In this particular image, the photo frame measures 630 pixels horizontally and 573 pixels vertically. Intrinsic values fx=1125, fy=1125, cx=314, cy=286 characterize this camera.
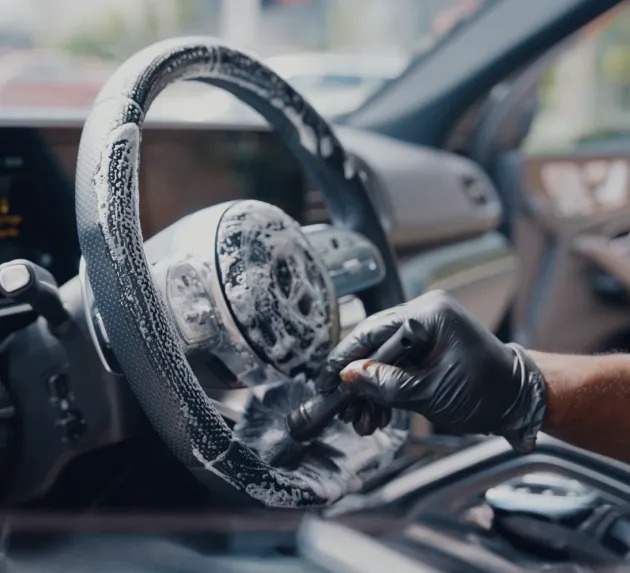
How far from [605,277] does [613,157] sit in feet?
1.19

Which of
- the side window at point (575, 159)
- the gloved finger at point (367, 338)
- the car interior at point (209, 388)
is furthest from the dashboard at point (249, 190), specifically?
the gloved finger at point (367, 338)

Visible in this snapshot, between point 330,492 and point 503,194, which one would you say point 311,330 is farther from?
point 503,194

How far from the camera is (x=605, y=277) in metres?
3.25

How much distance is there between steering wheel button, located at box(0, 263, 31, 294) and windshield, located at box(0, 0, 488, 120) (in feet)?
0.90

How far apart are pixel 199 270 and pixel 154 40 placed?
0.95 ft

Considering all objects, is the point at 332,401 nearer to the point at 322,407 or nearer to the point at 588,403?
the point at 322,407

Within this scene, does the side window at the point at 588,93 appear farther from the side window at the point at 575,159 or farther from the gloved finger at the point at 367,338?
the gloved finger at the point at 367,338

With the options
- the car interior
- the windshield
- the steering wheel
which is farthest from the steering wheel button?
the windshield

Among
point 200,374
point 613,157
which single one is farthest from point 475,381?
point 613,157

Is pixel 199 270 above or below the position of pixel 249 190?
above

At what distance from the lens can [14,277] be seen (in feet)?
4.14

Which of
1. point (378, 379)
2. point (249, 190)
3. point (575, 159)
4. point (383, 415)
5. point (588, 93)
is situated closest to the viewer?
point (378, 379)

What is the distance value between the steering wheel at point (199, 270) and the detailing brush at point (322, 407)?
5 centimetres

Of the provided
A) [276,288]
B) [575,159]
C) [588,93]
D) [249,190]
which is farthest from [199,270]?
[588,93]
